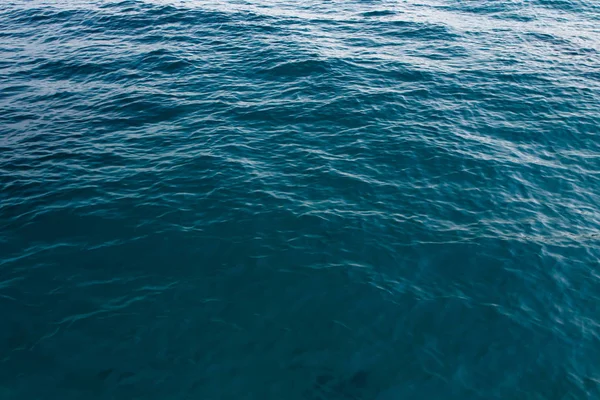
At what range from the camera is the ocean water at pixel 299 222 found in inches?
773

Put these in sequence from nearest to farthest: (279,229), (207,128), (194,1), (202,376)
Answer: (202,376)
(279,229)
(207,128)
(194,1)

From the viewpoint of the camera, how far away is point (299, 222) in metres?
26.9

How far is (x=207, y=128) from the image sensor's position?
116 ft

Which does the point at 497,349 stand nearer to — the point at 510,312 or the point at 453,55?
the point at 510,312

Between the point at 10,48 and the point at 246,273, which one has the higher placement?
the point at 10,48

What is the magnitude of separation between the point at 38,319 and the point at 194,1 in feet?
183

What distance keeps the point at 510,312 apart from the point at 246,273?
13031 mm

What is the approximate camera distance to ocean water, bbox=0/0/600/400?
19.6 meters

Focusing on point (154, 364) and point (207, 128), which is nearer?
point (154, 364)

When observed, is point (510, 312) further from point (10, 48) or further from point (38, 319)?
point (10, 48)

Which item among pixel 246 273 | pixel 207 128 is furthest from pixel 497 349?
pixel 207 128

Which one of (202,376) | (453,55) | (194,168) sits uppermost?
(453,55)

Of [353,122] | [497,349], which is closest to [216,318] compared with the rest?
[497,349]

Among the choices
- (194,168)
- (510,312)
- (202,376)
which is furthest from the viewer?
(194,168)
